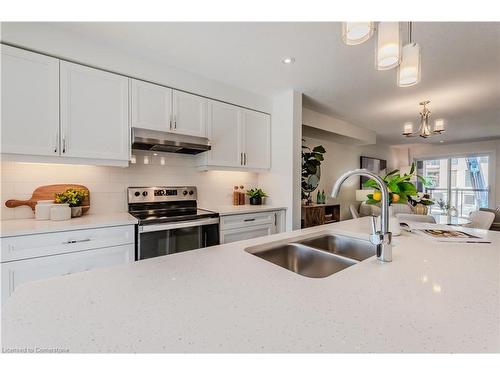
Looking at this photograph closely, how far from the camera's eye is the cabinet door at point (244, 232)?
2305 mm

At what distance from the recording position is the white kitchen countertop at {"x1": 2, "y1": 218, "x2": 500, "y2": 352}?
456mm

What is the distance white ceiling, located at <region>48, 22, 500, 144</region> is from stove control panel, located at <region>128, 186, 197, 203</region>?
4.03ft

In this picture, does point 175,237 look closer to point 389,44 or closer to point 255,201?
point 255,201

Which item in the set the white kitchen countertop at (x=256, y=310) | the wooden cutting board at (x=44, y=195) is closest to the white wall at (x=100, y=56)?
the wooden cutting board at (x=44, y=195)

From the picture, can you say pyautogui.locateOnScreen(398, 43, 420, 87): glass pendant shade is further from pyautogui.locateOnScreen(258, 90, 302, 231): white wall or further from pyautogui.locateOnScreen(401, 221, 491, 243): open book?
pyautogui.locateOnScreen(258, 90, 302, 231): white wall

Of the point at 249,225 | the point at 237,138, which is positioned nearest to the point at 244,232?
the point at 249,225

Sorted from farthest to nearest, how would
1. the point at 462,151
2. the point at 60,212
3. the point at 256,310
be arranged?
the point at 462,151
the point at 60,212
the point at 256,310

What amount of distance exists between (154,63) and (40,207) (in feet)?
4.98

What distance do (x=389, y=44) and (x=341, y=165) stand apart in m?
4.36

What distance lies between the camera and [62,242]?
1524mm

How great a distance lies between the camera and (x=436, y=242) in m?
1.23
